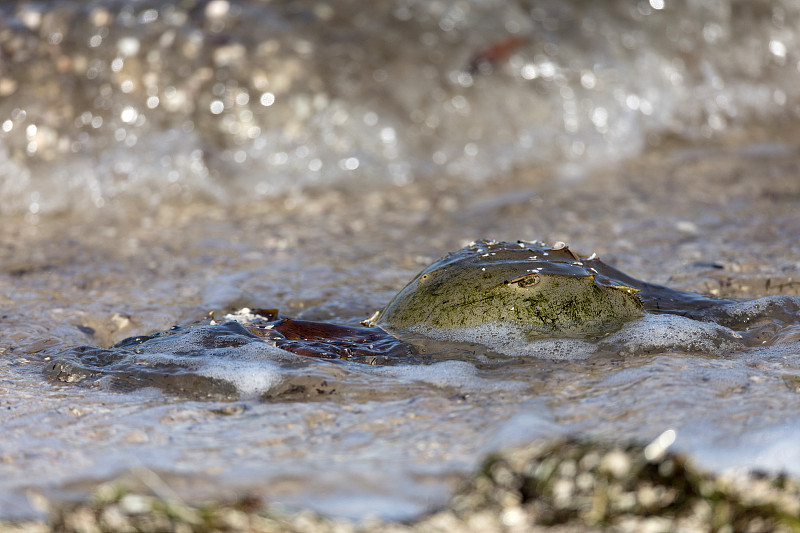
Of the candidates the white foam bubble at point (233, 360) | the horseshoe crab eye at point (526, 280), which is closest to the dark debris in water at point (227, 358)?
the white foam bubble at point (233, 360)

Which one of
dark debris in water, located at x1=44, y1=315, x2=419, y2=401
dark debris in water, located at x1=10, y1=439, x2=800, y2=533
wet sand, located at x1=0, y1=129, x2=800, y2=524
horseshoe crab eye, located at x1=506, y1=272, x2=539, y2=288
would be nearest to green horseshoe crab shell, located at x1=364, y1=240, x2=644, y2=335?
horseshoe crab eye, located at x1=506, y1=272, x2=539, y2=288

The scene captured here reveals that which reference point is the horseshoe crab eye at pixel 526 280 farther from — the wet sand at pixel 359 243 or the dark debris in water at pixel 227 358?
the wet sand at pixel 359 243

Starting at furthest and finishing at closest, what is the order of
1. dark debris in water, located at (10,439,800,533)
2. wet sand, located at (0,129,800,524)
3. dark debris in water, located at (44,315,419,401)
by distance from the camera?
wet sand, located at (0,129,800,524), dark debris in water, located at (44,315,419,401), dark debris in water, located at (10,439,800,533)

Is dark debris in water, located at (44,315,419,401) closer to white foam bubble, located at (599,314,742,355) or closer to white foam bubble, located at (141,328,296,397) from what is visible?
white foam bubble, located at (141,328,296,397)

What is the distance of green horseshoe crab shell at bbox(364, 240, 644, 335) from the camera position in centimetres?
208

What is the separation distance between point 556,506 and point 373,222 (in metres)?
2.50

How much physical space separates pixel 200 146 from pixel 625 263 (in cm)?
240

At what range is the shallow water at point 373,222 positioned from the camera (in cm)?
155

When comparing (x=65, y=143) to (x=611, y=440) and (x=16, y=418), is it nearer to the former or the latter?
(x=16, y=418)

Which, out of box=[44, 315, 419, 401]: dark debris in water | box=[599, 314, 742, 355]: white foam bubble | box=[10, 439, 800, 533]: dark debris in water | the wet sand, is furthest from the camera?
the wet sand

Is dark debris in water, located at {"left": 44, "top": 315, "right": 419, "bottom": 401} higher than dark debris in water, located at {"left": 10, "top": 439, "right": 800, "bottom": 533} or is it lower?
higher

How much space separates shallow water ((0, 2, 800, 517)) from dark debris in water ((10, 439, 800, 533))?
0.05 metres

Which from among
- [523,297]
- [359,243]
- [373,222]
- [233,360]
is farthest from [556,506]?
[373,222]

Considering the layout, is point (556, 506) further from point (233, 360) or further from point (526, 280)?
point (233, 360)
